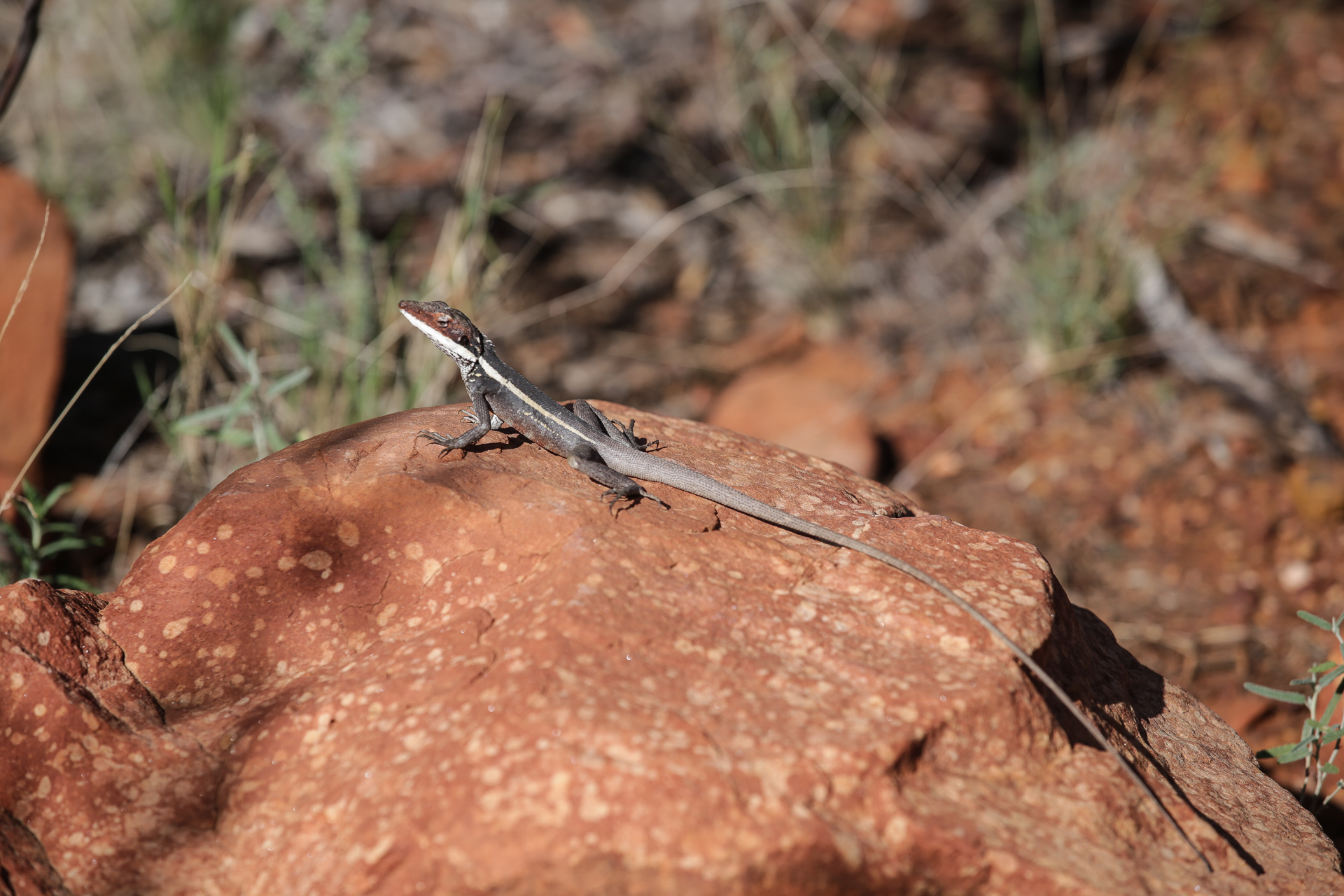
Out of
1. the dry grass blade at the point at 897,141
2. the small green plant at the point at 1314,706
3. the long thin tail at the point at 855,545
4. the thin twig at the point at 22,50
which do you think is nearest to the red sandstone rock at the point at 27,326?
the thin twig at the point at 22,50

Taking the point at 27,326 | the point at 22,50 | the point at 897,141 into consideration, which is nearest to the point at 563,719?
the point at 22,50

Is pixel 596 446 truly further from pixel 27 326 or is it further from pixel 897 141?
pixel 897 141

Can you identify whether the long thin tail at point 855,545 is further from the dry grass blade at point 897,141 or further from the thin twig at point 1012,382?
the dry grass blade at point 897,141

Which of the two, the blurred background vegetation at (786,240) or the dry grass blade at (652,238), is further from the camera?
the dry grass blade at (652,238)

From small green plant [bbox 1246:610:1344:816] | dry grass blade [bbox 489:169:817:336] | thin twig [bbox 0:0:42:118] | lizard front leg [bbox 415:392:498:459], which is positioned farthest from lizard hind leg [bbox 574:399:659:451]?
dry grass blade [bbox 489:169:817:336]

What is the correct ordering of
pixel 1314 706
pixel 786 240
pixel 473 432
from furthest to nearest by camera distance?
pixel 786 240 → pixel 473 432 → pixel 1314 706

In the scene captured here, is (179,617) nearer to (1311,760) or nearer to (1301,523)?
(1311,760)

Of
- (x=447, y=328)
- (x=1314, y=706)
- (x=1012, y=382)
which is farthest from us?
(x=1012, y=382)
